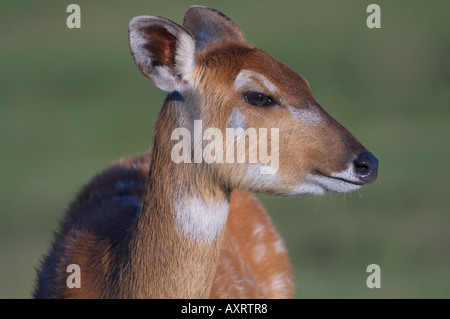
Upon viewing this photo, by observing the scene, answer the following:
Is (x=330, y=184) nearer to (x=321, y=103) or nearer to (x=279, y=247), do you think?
(x=279, y=247)

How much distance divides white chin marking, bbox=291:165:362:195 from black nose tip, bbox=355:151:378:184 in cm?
3

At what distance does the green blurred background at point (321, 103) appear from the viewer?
10.4m

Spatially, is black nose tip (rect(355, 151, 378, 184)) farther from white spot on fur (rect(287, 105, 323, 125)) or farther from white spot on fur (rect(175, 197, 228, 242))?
white spot on fur (rect(175, 197, 228, 242))

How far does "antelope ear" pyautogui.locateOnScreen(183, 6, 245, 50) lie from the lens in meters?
5.42

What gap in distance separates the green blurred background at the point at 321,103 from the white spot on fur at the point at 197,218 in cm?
139

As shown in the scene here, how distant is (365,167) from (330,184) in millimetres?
210

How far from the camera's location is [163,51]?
493cm

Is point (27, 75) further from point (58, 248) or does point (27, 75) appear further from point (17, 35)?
point (58, 248)

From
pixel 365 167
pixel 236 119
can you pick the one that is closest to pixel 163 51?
pixel 236 119

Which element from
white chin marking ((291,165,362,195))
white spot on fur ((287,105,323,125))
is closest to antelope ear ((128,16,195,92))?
white spot on fur ((287,105,323,125))

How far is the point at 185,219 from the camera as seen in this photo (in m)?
4.88
